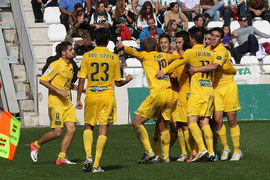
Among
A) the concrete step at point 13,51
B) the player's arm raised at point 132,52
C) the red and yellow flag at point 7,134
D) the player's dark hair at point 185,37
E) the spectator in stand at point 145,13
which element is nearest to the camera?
the red and yellow flag at point 7,134

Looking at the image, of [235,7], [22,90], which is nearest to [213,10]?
[235,7]

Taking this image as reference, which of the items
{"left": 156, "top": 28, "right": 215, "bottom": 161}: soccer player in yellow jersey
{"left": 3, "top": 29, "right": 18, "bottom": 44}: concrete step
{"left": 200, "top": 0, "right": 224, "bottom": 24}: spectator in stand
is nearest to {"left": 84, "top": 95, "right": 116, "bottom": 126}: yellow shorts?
{"left": 156, "top": 28, "right": 215, "bottom": 161}: soccer player in yellow jersey

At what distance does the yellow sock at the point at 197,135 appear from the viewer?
11625 mm

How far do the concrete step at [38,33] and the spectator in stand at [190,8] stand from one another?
4742mm

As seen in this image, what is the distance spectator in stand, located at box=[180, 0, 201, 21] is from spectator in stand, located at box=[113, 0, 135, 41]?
2.08m

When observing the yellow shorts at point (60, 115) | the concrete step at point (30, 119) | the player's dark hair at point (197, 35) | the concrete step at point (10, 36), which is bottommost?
the concrete step at point (30, 119)

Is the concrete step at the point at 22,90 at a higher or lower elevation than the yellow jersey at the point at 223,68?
lower

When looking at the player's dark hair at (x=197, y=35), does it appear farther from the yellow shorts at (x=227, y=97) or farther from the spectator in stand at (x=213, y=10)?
the spectator in stand at (x=213, y=10)

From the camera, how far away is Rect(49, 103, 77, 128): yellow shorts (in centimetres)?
1222

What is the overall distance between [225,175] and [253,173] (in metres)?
0.49

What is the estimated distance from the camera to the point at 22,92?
20.0m

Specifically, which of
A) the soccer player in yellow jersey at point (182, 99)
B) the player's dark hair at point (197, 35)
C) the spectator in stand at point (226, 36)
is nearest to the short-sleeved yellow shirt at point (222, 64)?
the player's dark hair at point (197, 35)

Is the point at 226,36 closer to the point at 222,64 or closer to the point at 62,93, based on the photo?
the point at 222,64

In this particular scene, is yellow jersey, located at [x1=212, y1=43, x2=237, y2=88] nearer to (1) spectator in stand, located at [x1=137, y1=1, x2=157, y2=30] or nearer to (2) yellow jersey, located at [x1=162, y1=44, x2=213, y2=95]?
(2) yellow jersey, located at [x1=162, y1=44, x2=213, y2=95]
